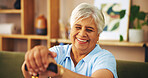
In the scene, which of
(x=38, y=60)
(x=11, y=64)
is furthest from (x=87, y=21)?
(x=11, y=64)

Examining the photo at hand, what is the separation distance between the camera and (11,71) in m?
1.70

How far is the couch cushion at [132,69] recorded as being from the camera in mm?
1331

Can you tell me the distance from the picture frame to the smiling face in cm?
119

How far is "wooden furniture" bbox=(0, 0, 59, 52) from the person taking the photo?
2.45 m

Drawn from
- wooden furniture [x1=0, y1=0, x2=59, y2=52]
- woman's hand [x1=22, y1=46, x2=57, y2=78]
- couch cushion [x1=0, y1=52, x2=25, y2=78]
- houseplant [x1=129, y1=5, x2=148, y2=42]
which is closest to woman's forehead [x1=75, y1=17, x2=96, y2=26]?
woman's hand [x1=22, y1=46, x2=57, y2=78]

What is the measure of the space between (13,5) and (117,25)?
186 cm

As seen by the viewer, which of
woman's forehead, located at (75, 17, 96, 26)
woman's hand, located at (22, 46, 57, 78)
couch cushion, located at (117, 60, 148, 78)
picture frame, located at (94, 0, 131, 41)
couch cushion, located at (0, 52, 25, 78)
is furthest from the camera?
picture frame, located at (94, 0, 131, 41)

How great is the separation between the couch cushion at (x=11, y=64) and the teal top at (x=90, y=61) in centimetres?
59

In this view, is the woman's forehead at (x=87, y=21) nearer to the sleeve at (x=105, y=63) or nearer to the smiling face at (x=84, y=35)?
the smiling face at (x=84, y=35)

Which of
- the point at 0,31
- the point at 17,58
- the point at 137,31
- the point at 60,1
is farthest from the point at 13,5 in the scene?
the point at 137,31

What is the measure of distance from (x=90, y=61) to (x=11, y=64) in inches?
35.9

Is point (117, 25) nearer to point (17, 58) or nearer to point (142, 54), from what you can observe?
point (142, 54)

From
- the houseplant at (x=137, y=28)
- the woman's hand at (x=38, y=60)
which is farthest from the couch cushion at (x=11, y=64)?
the houseplant at (x=137, y=28)

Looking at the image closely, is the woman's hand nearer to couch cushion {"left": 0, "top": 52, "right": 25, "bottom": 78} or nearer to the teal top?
the teal top
